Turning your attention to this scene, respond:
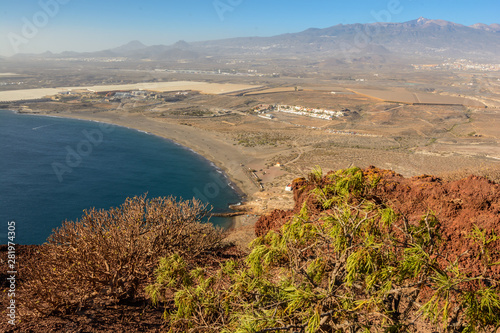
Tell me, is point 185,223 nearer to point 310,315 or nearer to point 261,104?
point 310,315

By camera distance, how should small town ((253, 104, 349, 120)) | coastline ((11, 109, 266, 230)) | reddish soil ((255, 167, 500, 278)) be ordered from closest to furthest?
reddish soil ((255, 167, 500, 278)), coastline ((11, 109, 266, 230)), small town ((253, 104, 349, 120))

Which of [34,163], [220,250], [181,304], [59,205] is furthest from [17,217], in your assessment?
[181,304]

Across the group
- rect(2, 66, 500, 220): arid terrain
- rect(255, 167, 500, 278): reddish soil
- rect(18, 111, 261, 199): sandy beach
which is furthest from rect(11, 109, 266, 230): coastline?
rect(255, 167, 500, 278): reddish soil

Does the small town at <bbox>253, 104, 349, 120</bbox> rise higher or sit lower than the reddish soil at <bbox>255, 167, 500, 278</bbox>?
higher

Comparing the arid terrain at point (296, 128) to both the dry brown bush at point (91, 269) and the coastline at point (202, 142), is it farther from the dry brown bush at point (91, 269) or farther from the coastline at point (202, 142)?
the dry brown bush at point (91, 269)

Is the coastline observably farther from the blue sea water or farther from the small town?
the small town

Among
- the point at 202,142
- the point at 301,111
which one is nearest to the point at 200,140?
the point at 202,142
